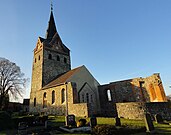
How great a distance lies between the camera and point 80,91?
71.4 feet

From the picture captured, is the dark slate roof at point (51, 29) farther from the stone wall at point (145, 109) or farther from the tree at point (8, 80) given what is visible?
the stone wall at point (145, 109)

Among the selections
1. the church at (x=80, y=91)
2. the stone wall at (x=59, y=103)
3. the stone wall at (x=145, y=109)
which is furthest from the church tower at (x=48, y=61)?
the stone wall at (x=145, y=109)

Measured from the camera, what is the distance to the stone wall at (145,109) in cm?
1369

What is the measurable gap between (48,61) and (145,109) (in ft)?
76.1

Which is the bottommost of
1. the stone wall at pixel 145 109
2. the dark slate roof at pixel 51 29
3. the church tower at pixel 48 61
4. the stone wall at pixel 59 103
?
the stone wall at pixel 145 109

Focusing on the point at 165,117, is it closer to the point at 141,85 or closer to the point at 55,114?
the point at 141,85

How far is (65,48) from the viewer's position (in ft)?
118

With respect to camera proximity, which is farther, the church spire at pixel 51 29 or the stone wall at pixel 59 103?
the church spire at pixel 51 29

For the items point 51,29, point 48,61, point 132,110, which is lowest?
point 132,110

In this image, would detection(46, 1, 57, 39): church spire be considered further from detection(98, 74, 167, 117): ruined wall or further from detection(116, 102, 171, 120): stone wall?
detection(116, 102, 171, 120): stone wall

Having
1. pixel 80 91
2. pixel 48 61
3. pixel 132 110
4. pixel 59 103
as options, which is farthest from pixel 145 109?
pixel 48 61

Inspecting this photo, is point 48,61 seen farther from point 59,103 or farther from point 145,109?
point 145,109

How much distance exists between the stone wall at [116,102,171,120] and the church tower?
18.6 meters

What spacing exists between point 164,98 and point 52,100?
17.7 meters
